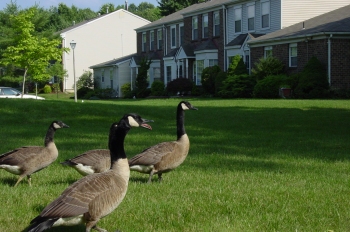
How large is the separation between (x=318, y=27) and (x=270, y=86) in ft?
15.3

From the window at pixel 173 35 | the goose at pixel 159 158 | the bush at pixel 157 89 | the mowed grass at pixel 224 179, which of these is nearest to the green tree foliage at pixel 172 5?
the window at pixel 173 35

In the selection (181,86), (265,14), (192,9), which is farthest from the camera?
(192,9)

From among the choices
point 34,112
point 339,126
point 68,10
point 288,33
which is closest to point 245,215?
point 339,126

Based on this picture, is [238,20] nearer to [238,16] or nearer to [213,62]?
[238,16]

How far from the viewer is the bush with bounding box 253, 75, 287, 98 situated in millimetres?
35509

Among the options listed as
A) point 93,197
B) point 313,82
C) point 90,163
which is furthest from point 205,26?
point 93,197

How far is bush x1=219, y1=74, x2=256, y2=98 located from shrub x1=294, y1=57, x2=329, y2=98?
4.63 metres

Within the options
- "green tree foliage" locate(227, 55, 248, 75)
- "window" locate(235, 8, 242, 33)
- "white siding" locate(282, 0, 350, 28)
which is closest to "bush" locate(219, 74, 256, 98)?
"green tree foliage" locate(227, 55, 248, 75)

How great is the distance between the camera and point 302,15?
41.4 meters

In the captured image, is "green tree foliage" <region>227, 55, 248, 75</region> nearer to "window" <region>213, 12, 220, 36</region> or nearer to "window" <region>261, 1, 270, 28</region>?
"window" <region>261, 1, 270, 28</region>

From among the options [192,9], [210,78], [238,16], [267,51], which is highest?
[192,9]

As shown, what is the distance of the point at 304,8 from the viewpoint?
41.3m

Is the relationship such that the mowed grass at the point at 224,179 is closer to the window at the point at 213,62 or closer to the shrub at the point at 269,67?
the shrub at the point at 269,67

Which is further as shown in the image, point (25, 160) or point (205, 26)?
point (205, 26)
